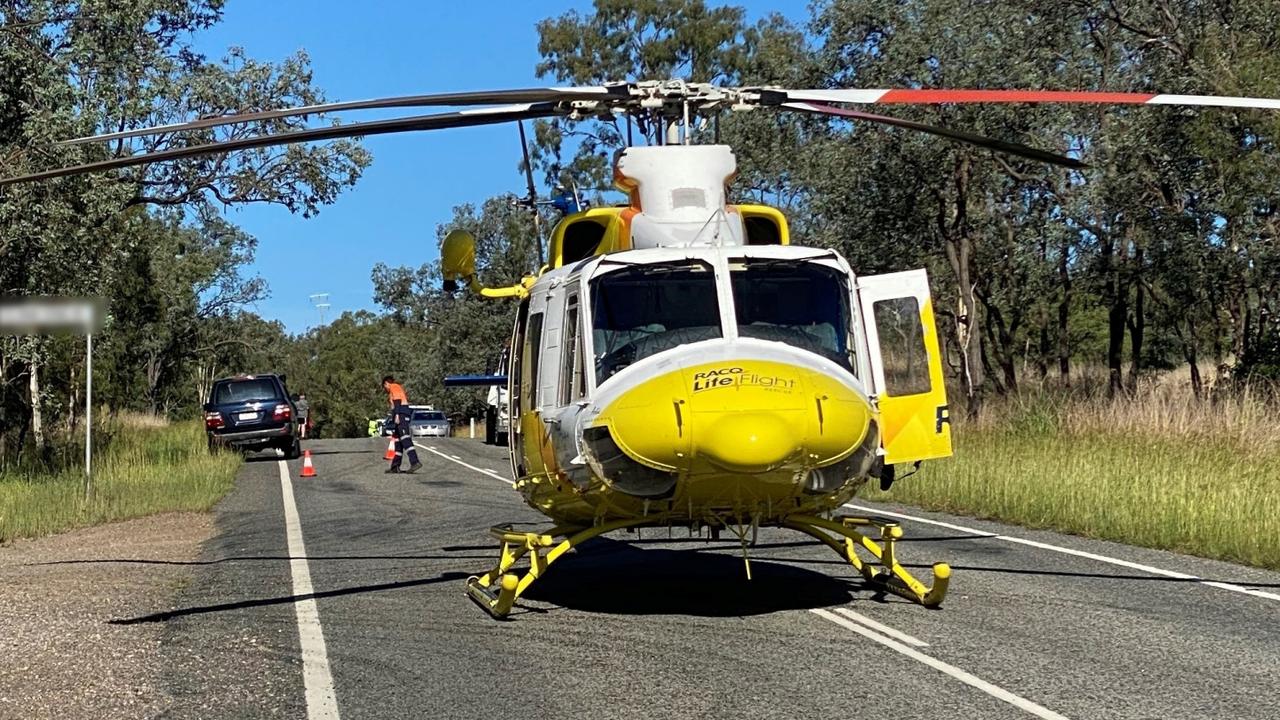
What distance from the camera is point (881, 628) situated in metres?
8.66

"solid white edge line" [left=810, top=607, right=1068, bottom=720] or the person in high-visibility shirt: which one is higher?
the person in high-visibility shirt

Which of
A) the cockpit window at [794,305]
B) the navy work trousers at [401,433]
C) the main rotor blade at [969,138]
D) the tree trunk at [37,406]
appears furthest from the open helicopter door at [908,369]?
the tree trunk at [37,406]

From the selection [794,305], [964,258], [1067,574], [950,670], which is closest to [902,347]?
[794,305]

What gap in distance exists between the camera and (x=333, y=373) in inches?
5074

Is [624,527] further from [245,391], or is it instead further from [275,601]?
[245,391]

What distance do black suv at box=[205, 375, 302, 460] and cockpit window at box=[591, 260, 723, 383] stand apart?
2343cm

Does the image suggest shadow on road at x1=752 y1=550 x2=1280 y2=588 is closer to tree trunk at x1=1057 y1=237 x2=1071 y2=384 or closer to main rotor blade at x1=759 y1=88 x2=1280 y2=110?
main rotor blade at x1=759 y1=88 x2=1280 y2=110

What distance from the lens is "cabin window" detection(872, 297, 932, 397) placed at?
936 cm

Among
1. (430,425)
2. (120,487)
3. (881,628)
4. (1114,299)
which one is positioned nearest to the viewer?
(881,628)

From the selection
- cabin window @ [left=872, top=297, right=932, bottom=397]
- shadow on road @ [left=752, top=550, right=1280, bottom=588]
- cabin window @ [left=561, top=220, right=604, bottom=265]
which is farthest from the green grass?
cabin window @ [left=872, top=297, right=932, bottom=397]

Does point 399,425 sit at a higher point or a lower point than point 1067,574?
higher

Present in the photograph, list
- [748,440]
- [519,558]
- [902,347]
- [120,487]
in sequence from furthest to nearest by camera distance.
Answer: [120,487] < [519,558] < [902,347] < [748,440]

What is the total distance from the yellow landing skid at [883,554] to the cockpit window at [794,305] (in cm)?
121

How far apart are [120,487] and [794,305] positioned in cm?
1514
